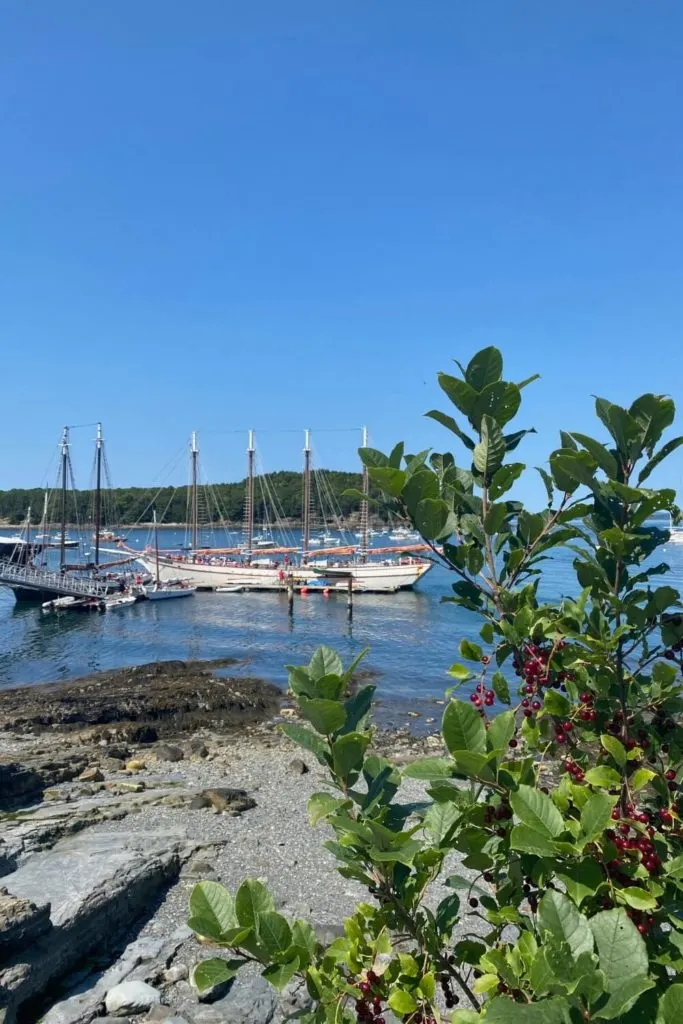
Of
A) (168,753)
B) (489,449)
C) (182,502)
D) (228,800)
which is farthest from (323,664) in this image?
(182,502)

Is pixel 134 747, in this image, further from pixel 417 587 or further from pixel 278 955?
pixel 417 587

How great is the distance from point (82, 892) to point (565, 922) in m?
7.54

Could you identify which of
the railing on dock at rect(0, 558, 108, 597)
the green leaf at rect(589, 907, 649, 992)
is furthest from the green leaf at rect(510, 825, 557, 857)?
the railing on dock at rect(0, 558, 108, 597)

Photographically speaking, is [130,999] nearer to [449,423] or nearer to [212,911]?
[212,911]

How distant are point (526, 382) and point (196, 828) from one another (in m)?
10.7

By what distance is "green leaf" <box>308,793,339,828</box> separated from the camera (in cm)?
161

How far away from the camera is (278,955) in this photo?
61.7 inches

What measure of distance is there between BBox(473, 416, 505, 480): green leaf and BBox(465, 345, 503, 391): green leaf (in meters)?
0.11

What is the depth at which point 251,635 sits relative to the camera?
3816 cm

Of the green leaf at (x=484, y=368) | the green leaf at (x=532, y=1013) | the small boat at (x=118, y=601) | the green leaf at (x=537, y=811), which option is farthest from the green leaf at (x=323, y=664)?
the small boat at (x=118, y=601)

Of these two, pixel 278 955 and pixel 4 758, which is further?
pixel 4 758

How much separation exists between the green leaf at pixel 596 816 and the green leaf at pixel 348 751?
18.5 inches

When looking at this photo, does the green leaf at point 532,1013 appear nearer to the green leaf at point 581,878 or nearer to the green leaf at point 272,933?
the green leaf at point 581,878

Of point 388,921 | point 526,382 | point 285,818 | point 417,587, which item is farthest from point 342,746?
point 417,587
